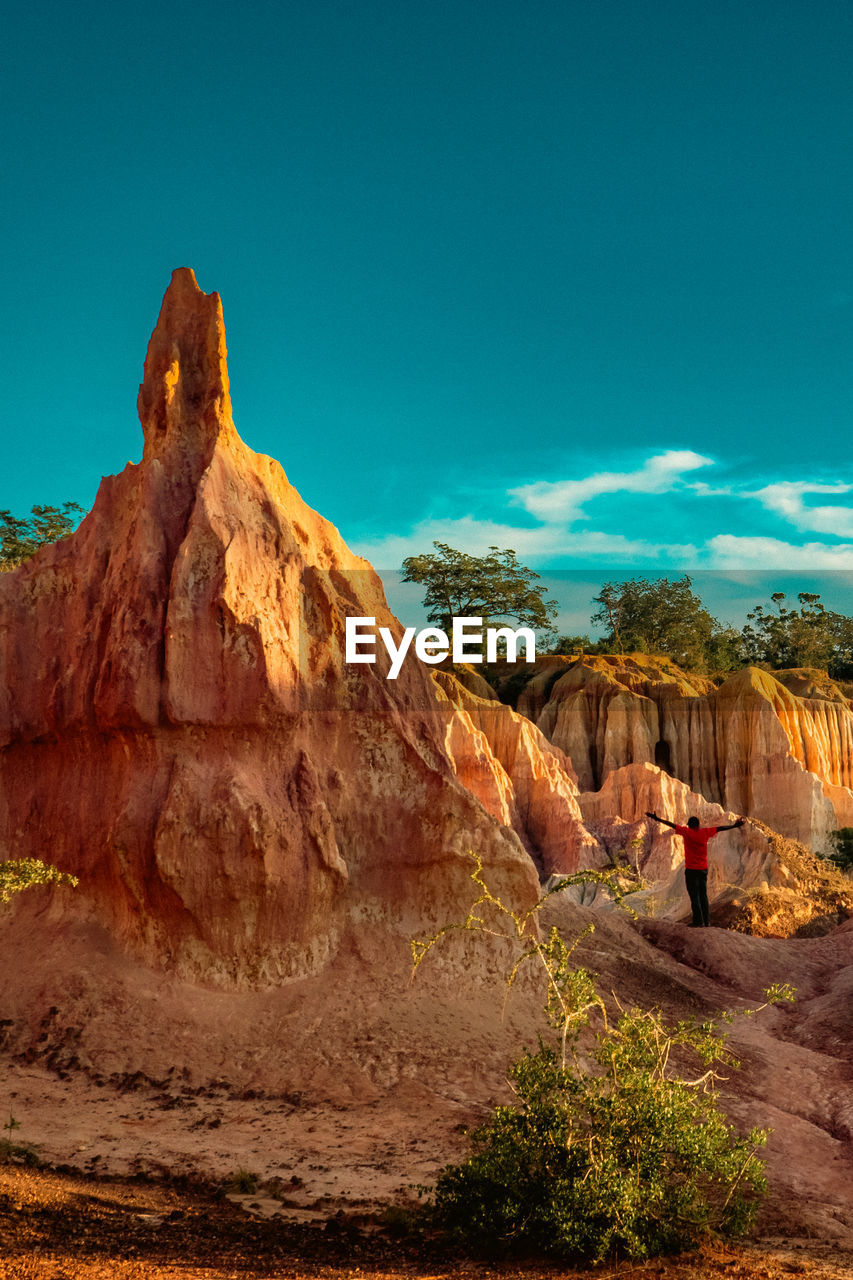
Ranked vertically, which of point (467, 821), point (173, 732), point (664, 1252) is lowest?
point (664, 1252)

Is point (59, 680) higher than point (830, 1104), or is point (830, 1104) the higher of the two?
point (59, 680)

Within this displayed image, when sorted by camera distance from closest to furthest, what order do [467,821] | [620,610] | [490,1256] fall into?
1. [490,1256]
2. [467,821]
3. [620,610]

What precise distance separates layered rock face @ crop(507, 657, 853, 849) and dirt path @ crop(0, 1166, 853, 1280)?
32.3 meters

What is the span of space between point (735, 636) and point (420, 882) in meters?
56.5

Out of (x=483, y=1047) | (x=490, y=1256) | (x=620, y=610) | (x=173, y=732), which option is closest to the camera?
(x=490, y=1256)

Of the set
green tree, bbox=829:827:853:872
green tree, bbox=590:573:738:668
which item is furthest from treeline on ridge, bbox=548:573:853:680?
green tree, bbox=829:827:853:872

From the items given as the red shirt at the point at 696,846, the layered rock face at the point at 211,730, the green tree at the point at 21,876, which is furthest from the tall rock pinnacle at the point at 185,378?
the red shirt at the point at 696,846

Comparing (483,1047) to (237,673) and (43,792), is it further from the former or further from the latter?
(43,792)

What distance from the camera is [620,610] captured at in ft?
210

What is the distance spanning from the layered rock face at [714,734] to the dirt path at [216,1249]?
32.3m

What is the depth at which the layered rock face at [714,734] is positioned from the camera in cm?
3847

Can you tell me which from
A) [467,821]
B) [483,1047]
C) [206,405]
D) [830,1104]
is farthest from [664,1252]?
[206,405]

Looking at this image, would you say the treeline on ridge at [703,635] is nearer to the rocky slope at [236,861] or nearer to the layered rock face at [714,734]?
the layered rock face at [714,734]

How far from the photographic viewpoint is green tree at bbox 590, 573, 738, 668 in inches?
2314
